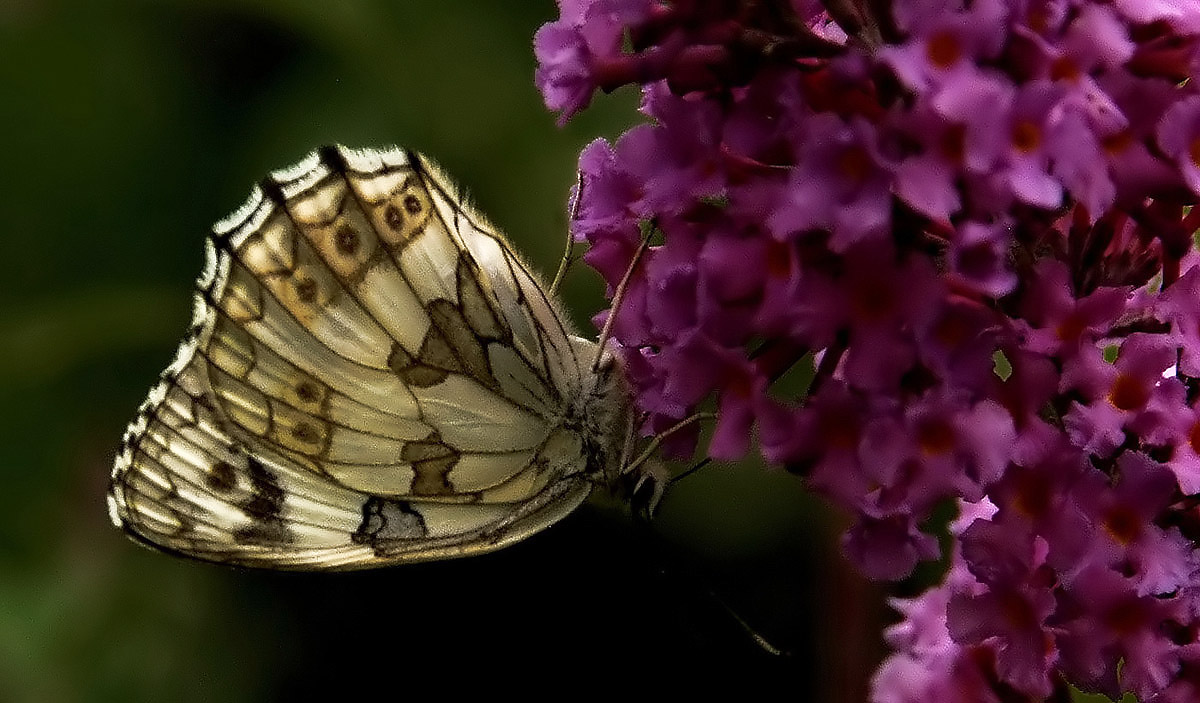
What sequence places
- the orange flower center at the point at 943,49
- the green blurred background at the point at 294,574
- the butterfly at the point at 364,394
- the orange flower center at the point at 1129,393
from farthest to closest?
the green blurred background at the point at 294,574 → the butterfly at the point at 364,394 → the orange flower center at the point at 1129,393 → the orange flower center at the point at 943,49

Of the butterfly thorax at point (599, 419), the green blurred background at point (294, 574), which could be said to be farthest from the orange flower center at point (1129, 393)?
the green blurred background at point (294, 574)

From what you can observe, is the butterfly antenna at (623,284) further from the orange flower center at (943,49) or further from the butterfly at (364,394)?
the orange flower center at (943,49)

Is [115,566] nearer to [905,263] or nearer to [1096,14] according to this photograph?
[905,263]

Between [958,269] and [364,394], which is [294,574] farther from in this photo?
[958,269]

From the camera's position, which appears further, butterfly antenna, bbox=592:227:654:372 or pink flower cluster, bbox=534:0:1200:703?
butterfly antenna, bbox=592:227:654:372

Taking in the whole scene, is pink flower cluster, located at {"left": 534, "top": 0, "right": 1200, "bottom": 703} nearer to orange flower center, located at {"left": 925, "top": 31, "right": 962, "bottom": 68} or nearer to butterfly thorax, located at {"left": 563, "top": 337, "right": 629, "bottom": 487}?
orange flower center, located at {"left": 925, "top": 31, "right": 962, "bottom": 68}

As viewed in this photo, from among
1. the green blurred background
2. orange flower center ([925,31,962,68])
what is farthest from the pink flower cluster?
the green blurred background
